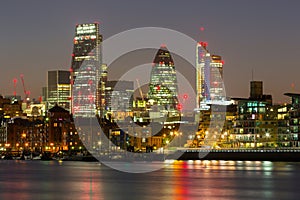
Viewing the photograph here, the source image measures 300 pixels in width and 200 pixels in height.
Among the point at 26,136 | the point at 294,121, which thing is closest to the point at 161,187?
the point at 294,121

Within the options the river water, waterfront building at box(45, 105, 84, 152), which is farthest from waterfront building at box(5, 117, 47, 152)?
the river water

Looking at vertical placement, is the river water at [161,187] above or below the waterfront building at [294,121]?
below

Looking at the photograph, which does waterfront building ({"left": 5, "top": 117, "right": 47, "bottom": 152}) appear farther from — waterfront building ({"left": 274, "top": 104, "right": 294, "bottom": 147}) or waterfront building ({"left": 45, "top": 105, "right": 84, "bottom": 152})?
waterfront building ({"left": 274, "top": 104, "right": 294, "bottom": 147})

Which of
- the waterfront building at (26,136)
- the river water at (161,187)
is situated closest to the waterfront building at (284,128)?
the waterfront building at (26,136)

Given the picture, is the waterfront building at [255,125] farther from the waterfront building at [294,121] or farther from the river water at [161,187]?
the river water at [161,187]

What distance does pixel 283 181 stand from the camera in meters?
67.1

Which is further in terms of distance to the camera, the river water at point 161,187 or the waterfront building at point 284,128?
the waterfront building at point 284,128

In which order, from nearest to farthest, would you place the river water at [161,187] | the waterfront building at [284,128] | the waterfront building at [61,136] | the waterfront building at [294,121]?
the river water at [161,187]
the waterfront building at [294,121]
the waterfront building at [284,128]
the waterfront building at [61,136]

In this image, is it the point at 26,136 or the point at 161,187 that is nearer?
the point at 161,187

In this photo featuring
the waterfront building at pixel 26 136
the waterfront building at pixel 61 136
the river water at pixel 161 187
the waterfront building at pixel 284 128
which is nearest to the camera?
the river water at pixel 161 187

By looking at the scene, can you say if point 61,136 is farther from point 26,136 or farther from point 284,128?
point 284,128

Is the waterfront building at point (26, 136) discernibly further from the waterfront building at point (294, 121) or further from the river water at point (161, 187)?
the river water at point (161, 187)

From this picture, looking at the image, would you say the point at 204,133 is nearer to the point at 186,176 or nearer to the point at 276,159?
the point at 276,159

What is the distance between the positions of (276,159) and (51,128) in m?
62.6
